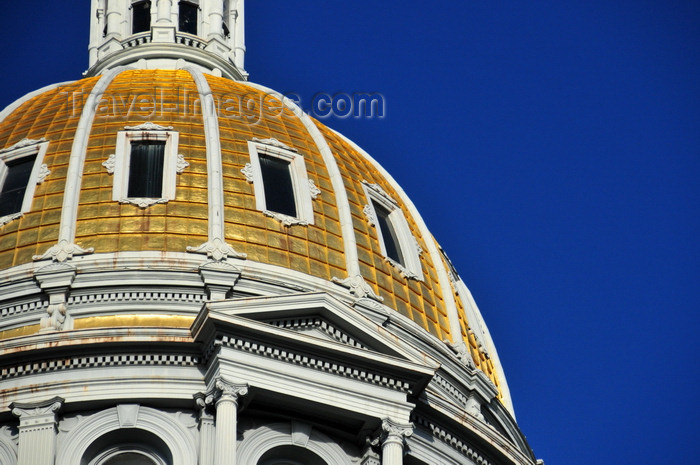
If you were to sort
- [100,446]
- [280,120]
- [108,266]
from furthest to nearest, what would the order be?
[280,120] → [108,266] → [100,446]

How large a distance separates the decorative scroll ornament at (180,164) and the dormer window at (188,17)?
500 inches

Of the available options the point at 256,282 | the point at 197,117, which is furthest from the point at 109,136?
the point at 256,282

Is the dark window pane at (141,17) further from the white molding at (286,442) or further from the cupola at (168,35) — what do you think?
the white molding at (286,442)

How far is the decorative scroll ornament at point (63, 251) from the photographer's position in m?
55.2

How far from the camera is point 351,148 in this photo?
212ft

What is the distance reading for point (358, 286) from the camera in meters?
56.6

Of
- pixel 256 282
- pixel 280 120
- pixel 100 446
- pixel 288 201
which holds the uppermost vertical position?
pixel 280 120

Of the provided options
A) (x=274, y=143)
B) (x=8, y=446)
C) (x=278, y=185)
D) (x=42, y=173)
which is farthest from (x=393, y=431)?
(x=42, y=173)

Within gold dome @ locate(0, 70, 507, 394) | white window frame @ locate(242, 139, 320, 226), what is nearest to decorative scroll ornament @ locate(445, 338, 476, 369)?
gold dome @ locate(0, 70, 507, 394)

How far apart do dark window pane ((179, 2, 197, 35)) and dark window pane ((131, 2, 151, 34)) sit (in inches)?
40.6

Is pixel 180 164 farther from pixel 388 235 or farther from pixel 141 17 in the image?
pixel 141 17

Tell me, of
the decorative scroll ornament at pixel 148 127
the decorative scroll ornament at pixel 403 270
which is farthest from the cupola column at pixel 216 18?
the decorative scroll ornament at pixel 403 270

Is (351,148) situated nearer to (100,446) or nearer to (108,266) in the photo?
(108,266)

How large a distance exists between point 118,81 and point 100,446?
1615 cm
